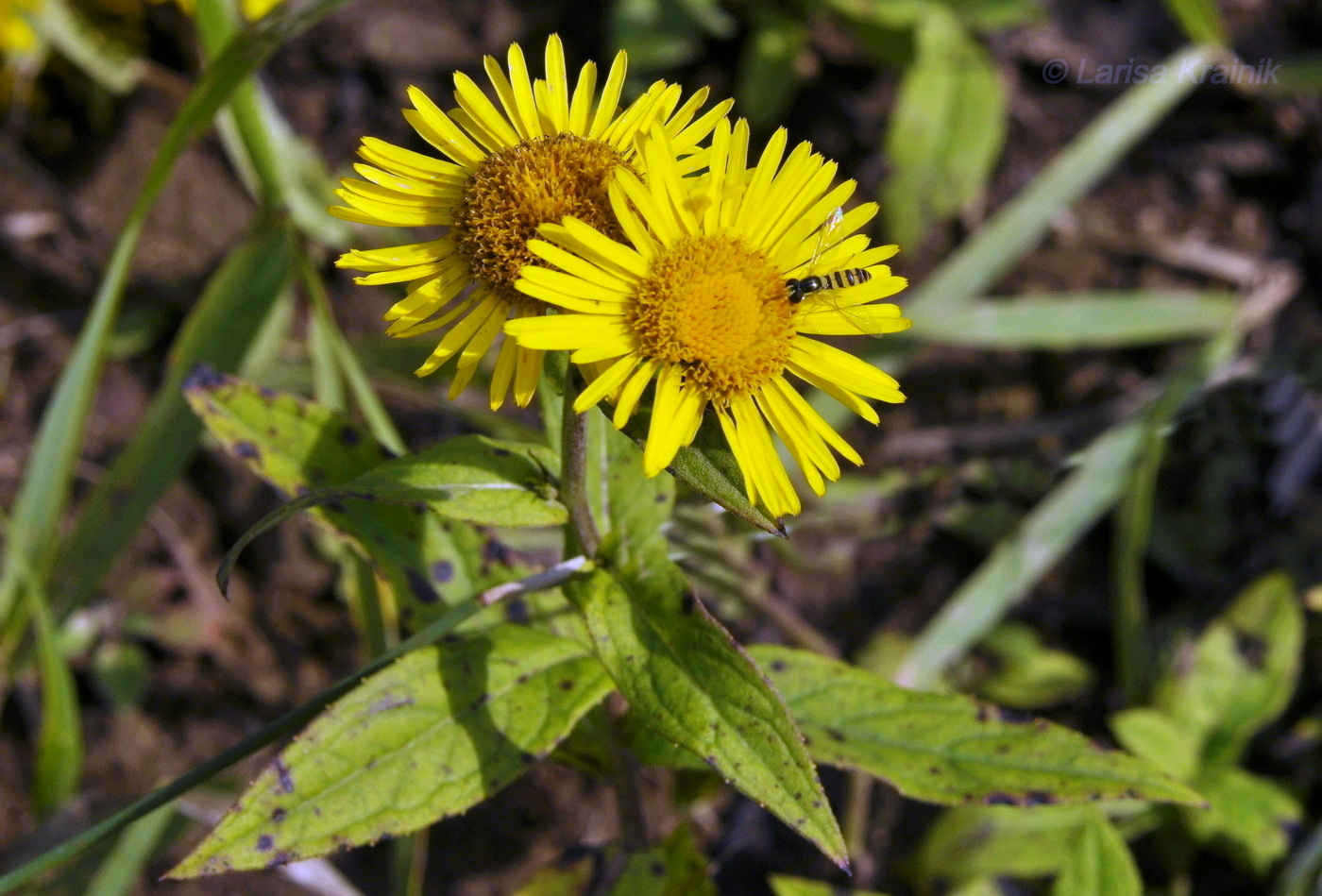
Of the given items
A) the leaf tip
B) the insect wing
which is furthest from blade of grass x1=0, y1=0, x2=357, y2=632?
the insect wing

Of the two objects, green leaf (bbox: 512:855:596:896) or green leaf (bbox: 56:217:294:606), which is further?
green leaf (bbox: 56:217:294:606)

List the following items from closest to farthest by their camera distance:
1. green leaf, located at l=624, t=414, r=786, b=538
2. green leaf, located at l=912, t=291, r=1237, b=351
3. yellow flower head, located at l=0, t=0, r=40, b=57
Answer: green leaf, located at l=624, t=414, r=786, b=538
yellow flower head, located at l=0, t=0, r=40, b=57
green leaf, located at l=912, t=291, r=1237, b=351

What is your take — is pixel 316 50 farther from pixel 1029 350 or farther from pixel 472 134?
pixel 1029 350

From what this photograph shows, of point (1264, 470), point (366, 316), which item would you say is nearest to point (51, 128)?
point (366, 316)

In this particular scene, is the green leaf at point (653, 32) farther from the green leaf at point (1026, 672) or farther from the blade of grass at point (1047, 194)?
the green leaf at point (1026, 672)

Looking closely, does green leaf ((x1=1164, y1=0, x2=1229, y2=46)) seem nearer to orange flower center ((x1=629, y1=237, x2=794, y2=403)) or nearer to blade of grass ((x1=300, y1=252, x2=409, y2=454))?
orange flower center ((x1=629, y1=237, x2=794, y2=403))

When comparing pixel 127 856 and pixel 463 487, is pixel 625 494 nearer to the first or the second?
pixel 463 487
